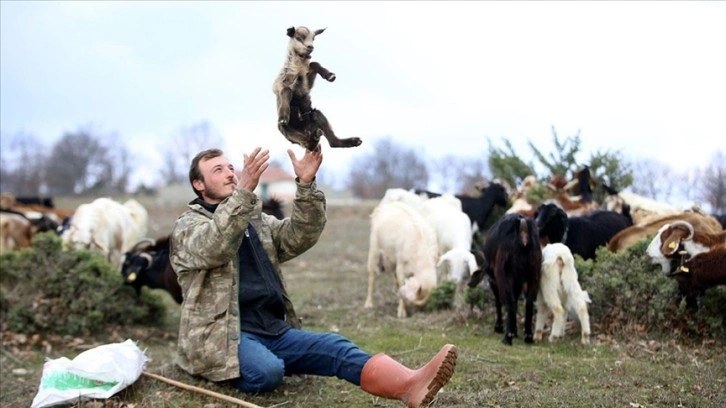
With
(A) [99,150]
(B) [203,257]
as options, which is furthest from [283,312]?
(A) [99,150]

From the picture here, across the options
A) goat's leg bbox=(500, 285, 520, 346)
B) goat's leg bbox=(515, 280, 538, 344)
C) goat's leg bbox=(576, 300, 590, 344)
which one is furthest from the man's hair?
goat's leg bbox=(576, 300, 590, 344)

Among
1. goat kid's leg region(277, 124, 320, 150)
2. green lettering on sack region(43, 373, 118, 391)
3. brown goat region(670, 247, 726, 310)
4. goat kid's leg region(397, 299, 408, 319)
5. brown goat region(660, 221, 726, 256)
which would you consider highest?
goat kid's leg region(277, 124, 320, 150)

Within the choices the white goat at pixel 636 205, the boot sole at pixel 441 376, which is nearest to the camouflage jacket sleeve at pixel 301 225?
the boot sole at pixel 441 376

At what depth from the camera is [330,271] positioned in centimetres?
1656

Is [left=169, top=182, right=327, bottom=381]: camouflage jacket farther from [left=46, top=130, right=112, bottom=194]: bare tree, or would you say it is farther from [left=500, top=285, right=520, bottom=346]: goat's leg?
[left=46, top=130, right=112, bottom=194]: bare tree

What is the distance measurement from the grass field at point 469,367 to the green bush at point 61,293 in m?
0.20

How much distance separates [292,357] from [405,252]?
545 centimetres

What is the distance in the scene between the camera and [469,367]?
21.7 feet

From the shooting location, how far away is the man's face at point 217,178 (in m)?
5.67

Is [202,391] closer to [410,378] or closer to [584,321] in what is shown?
[410,378]

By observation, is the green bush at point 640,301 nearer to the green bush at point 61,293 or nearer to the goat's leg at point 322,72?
the goat's leg at point 322,72

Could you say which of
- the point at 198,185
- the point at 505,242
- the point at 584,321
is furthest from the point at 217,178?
the point at 584,321

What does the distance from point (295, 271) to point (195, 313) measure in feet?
37.3

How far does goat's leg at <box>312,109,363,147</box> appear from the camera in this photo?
4750mm
